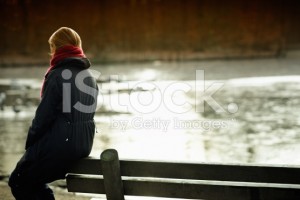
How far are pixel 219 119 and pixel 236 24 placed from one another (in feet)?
51.1

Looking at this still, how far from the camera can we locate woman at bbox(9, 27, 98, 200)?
3.22 meters

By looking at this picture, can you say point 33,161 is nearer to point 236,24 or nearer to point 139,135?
point 139,135

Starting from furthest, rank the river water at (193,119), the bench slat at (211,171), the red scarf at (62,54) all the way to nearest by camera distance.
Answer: the river water at (193,119) < the red scarf at (62,54) < the bench slat at (211,171)

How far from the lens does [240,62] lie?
21594 millimetres

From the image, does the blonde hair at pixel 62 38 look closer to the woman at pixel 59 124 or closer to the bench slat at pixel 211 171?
the woman at pixel 59 124

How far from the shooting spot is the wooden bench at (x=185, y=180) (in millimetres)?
2777

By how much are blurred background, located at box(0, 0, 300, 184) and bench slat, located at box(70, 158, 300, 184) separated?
11.9 feet

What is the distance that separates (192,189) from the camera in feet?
9.84

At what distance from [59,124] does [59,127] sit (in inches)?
0.9

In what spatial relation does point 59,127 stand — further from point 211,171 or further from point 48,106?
point 211,171
